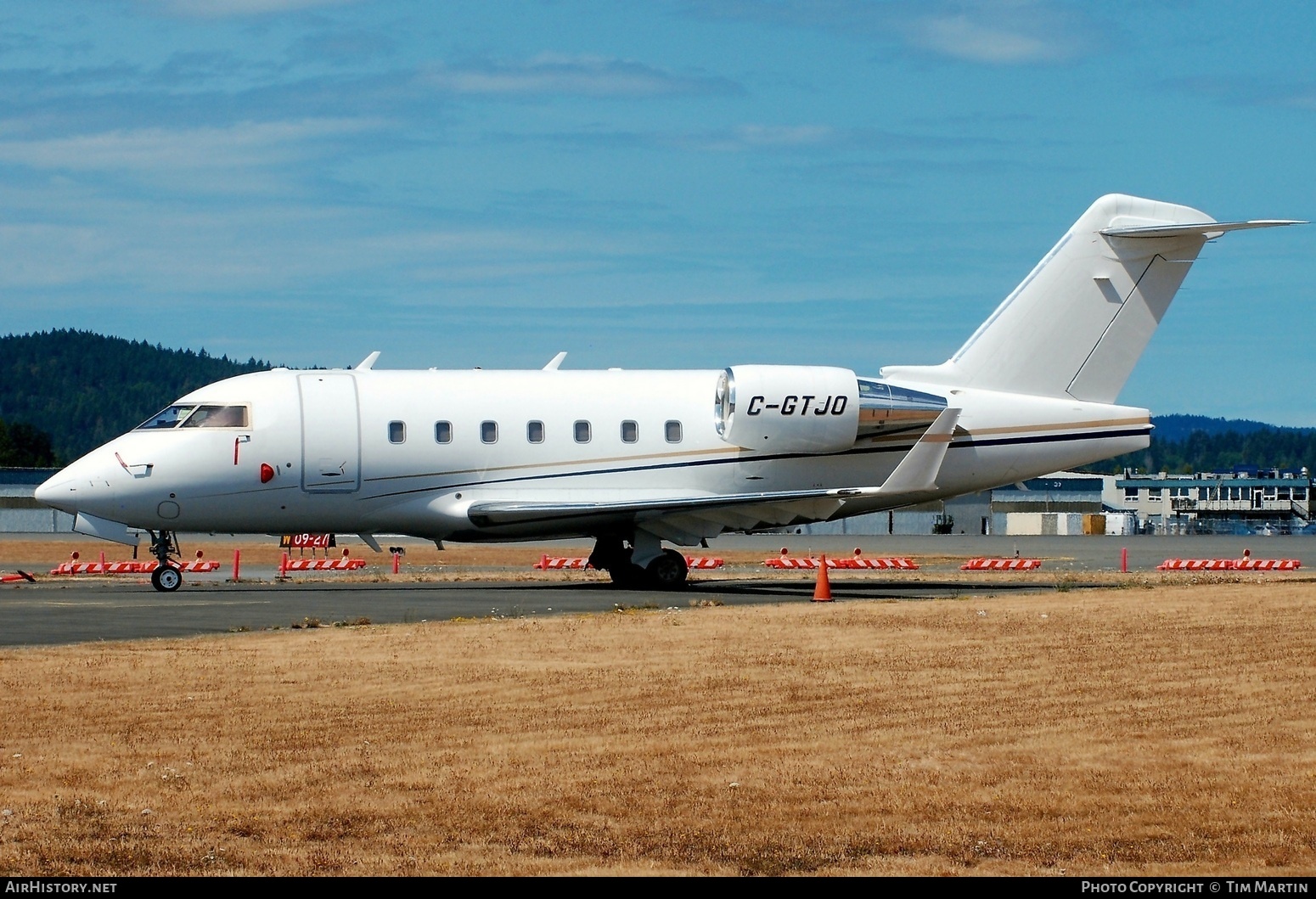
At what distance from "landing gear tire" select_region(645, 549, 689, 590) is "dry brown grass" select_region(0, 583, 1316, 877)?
10.8m

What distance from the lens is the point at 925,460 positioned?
2653 cm

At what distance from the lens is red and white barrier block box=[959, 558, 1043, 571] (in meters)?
38.0

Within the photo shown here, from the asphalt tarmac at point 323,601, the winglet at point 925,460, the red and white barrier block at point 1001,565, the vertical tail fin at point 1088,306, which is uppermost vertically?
the vertical tail fin at point 1088,306

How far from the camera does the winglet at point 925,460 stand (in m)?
26.3

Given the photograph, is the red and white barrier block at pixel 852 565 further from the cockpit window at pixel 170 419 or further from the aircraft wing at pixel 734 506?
the cockpit window at pixel 170 419

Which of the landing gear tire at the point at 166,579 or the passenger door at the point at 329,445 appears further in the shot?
the landing gear tire at the point at 166,579

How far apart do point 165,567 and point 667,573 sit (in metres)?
8.94

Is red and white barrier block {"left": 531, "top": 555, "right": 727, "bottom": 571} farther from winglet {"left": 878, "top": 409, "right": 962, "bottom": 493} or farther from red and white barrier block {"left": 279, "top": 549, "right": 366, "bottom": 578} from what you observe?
winglet {"left": 878, "top": 409, "right": 962, "bottom": 493}

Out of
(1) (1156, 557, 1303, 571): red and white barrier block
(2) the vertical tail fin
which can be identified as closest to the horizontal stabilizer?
(2) the vertical tail fin

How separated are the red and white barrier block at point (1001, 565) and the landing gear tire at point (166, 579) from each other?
61.1 feet

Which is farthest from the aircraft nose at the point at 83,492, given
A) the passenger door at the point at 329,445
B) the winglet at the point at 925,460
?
the winglet at the point at 925,460

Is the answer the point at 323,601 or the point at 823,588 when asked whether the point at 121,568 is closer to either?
the point at 323,601

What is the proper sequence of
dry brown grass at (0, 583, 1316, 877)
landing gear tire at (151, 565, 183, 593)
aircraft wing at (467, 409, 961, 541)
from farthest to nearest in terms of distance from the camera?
landing gear tire at (151, 565, 183, 593), aircraft wing at (467, 409, 961, 541), dry brown grass at (0, 583, 1316, 877)
